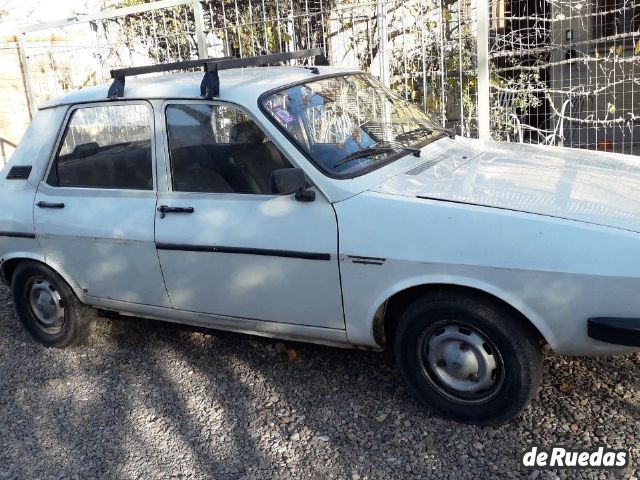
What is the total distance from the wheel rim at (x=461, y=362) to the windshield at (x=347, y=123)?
940 millimetres

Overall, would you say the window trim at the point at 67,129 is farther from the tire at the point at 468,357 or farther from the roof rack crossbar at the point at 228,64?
the tire at the point at 468,357

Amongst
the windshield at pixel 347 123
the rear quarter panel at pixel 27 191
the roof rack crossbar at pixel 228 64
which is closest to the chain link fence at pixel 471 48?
the roof rack crossbar at pixel 228 64

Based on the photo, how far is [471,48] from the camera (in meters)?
6.96

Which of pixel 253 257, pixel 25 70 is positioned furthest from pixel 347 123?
pixel 25 70

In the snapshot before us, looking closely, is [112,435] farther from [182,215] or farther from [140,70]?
[140,70]

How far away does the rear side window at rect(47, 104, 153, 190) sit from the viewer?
4066 mm

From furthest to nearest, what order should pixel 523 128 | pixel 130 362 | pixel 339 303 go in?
pixel 523 128 < pixel 130 362 < pixel 339 303

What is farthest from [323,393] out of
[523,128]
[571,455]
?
[523,128]

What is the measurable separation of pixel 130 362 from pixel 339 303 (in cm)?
180

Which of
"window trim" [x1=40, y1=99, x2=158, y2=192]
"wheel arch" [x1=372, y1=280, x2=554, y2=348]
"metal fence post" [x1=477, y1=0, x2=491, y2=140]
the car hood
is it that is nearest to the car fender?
"wheel arch" [x1=372, y1=280, x2=554, y2=348]

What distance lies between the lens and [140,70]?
4.24m

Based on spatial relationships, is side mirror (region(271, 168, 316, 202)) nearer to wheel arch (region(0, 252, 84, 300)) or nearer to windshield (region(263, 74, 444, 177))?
windshield (region(263, 74, 444, 177))

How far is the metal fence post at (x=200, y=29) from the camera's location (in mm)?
7961

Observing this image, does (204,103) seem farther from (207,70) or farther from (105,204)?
(105,204)
